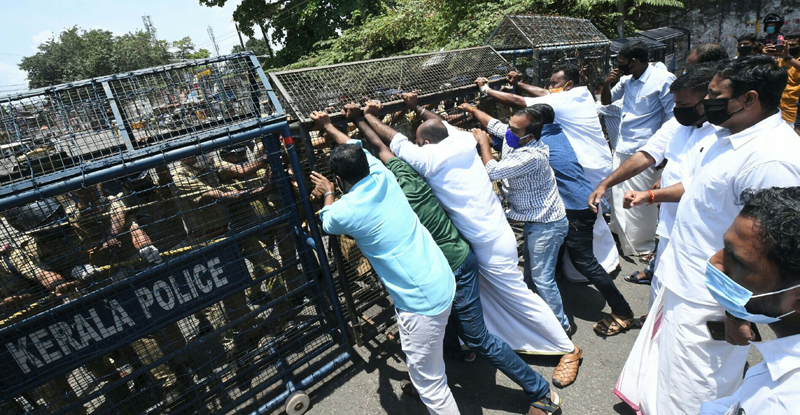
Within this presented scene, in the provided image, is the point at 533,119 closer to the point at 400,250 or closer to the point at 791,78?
the point at 400,250

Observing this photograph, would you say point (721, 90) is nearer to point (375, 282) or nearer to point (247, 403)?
point (375, 282)

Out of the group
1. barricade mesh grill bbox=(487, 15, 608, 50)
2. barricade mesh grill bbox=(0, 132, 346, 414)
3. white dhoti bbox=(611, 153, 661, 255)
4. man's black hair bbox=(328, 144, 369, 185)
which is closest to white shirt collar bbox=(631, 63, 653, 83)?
white dhoti bbox=(611, 153, 661, 255)

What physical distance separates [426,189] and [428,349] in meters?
1.02

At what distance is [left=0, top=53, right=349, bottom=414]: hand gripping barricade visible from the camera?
217 centimetres

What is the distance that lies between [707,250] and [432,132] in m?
1.70

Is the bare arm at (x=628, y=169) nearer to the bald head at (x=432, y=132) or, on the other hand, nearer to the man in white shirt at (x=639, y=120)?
the bald head at (x=432, y=132)

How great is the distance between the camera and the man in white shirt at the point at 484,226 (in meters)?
2.65

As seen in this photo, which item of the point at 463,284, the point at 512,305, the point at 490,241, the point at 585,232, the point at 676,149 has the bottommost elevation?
the point at 512,305

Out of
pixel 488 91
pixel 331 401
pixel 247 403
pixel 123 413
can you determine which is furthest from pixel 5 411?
pixel 488 91

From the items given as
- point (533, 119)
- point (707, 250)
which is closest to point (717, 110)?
point (707, 250)

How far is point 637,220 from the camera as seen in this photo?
441cm

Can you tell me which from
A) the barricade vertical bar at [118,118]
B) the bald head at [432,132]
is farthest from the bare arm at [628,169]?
the barricade vertical bar at [118,118]

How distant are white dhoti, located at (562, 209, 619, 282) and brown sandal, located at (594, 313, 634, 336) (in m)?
0.73

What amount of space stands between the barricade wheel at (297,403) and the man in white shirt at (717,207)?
231cm
